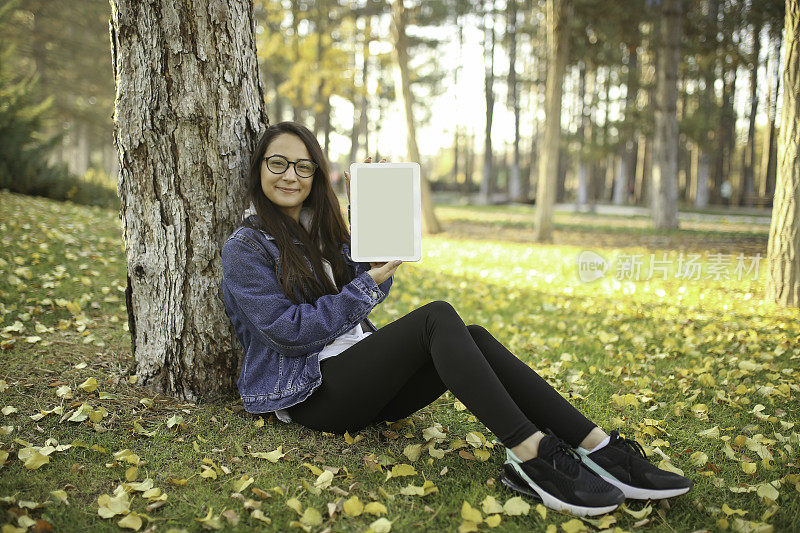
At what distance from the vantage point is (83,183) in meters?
10.1

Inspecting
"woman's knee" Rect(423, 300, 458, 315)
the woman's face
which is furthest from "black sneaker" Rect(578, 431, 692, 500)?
the woman's face

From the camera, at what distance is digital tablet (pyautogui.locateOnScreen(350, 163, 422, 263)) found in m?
2.22

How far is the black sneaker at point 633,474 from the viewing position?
6.55 ft

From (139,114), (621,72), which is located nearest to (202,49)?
(139,114)

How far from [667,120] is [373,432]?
456 inches

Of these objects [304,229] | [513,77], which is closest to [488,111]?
[513,77]

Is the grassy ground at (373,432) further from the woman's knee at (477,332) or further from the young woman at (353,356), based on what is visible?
the woman's knee at (477,332)

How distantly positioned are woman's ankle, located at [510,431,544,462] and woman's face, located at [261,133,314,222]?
1444mm

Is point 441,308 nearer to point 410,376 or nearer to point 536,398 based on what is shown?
point 410,376

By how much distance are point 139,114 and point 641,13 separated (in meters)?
11.8

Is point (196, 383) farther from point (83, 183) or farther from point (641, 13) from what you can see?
point (641, 13)

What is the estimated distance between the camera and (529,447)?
1.98 meters

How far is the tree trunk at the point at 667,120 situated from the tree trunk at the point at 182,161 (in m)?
11.3

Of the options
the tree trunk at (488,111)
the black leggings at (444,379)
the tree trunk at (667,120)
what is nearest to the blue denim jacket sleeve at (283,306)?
the black leggings at (444,379)
